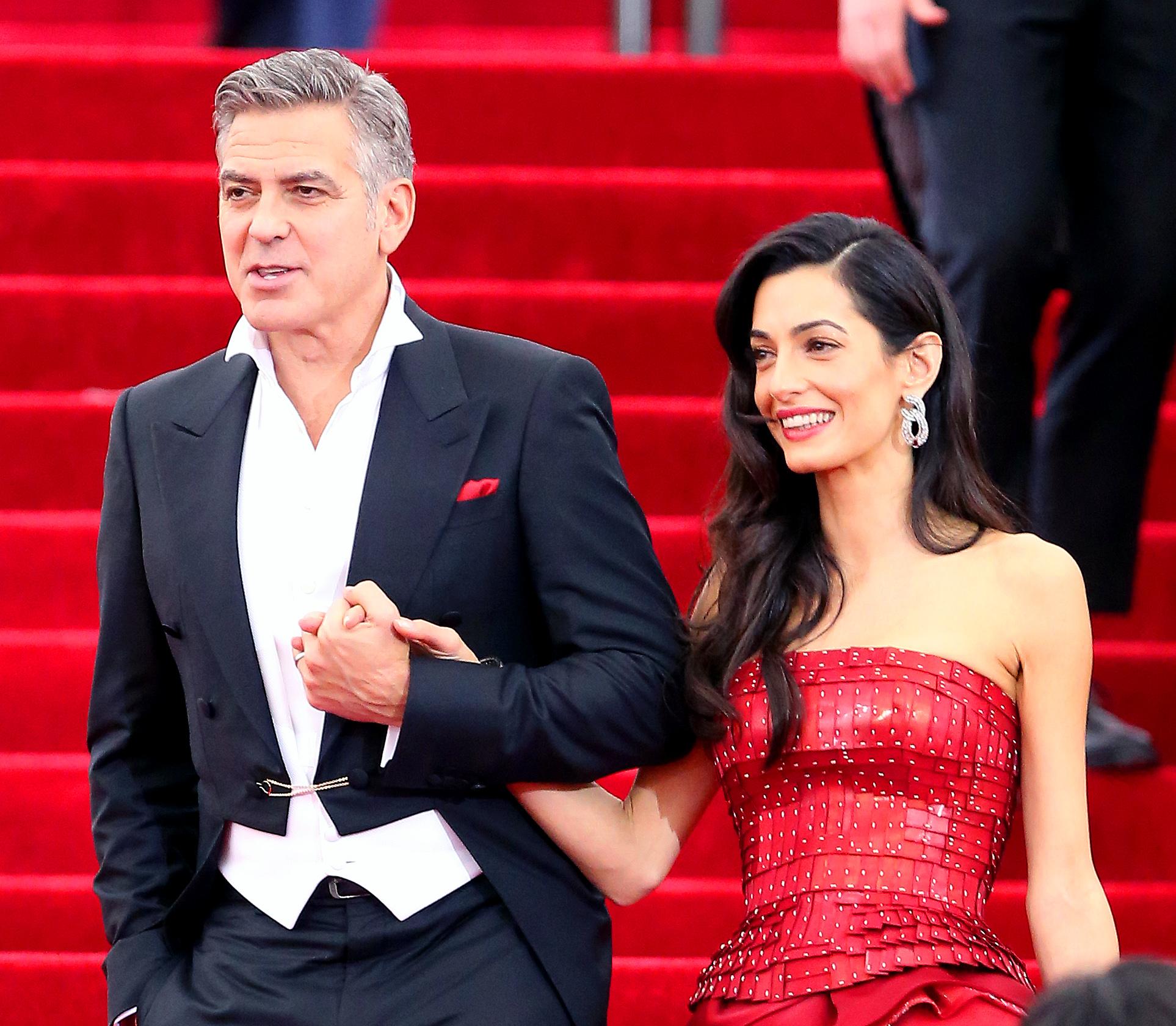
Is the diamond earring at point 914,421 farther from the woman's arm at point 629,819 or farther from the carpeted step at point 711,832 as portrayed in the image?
the carpeted step at point 711,832

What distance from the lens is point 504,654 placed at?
1.97 metres

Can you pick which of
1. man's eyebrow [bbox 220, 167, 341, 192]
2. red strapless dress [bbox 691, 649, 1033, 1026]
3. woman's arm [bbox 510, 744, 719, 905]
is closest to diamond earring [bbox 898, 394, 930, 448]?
red strapless dress [bbox 691, 649, 1033, 1026]

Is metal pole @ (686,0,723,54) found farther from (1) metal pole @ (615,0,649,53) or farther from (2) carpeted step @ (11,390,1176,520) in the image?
(2) carpeted step @ (11,390,1176,520)

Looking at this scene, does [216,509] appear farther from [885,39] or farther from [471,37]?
[471,37]

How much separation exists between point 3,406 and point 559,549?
5.95ft

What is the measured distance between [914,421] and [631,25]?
2823 millimetres

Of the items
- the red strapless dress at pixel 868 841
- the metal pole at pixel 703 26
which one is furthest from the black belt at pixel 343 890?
the metal pole at pixel 703 26

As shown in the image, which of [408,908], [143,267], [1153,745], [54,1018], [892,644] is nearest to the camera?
[408,908]

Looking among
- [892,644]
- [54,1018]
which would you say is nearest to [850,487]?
[892,644]

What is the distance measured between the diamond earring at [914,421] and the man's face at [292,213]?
63 centimetres

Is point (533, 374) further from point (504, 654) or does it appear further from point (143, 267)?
point (143, 267)

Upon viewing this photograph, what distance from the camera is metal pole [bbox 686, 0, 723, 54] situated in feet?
15.1

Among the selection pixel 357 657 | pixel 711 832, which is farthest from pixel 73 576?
pixel 357 657

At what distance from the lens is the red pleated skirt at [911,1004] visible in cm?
184
